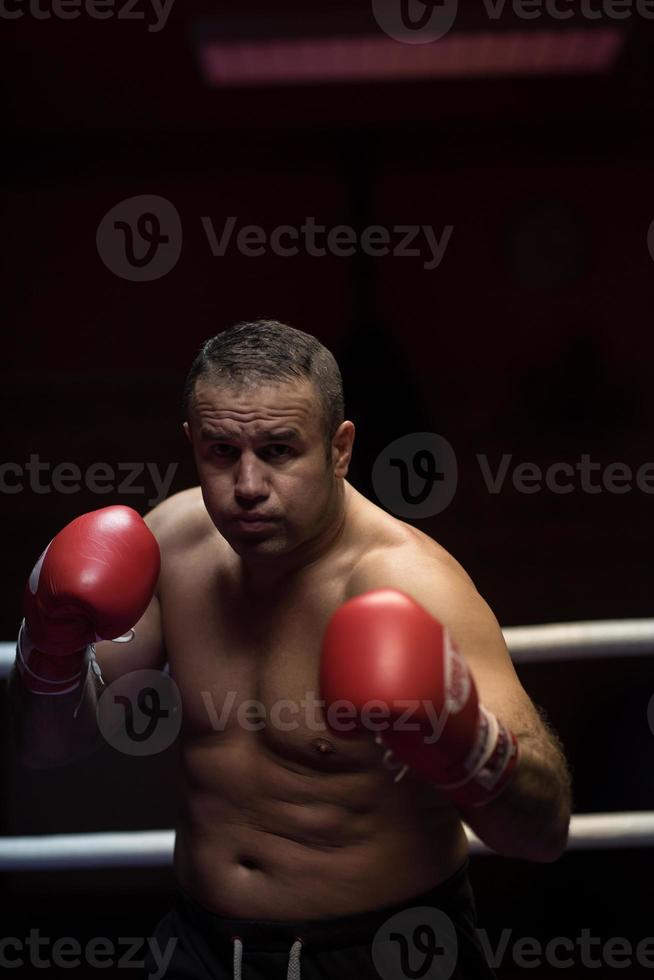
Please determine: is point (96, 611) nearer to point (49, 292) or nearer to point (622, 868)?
point (622, 868)

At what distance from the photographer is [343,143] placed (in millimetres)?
5727

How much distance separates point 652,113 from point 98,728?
4944mm

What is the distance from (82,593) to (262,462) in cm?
27

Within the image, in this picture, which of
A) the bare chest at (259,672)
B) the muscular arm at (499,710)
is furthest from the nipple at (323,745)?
the muscular arm at (499,710)

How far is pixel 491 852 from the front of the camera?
1585mm

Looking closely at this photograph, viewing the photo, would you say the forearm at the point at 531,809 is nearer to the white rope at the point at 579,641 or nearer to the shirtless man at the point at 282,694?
the shirtless man at the point at 282,694

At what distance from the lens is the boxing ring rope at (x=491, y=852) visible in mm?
1562

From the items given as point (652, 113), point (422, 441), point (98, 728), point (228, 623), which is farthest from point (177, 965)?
point (652, 113)

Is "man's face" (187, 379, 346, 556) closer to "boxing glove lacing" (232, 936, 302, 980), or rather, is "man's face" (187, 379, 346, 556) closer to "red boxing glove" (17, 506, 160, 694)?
"red boxing glove" (17, 506, 160, 694)

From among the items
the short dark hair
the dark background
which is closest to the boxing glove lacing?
the short dark hair

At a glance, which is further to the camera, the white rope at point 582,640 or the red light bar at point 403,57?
the red light bar at point 403,57

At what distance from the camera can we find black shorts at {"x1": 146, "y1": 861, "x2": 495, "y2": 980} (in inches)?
53.6

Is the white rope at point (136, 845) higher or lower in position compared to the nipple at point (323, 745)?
lower

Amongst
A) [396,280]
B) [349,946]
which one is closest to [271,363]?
[349,946]
